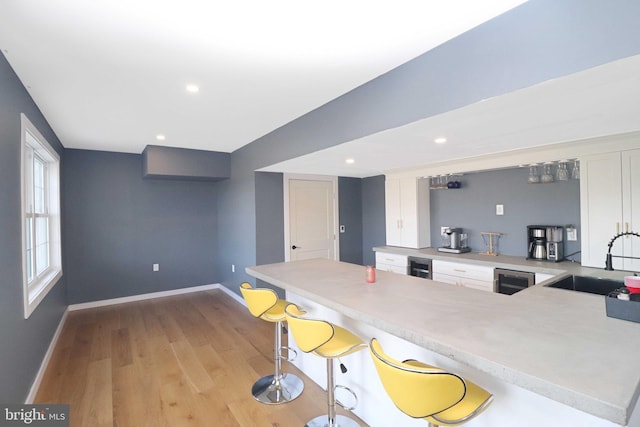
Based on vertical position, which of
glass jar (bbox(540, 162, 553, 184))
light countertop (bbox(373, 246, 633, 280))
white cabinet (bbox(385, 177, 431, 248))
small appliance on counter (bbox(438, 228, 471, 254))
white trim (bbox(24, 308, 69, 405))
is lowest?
white trim (bbox(24, 308, 69, 405))

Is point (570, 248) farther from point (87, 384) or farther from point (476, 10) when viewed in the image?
point (87, 384)

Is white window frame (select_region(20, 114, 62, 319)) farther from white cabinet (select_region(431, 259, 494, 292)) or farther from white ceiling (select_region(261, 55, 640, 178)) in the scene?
white cabinet (select_region(431, 259, 494, 292))

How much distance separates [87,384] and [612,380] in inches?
137

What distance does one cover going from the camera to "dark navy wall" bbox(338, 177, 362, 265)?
5.43 meters

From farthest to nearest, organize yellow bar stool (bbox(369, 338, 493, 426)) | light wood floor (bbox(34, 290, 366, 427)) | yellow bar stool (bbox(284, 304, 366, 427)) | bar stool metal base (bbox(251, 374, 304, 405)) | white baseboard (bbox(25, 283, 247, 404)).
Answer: white baseboard (bbox(25, 283, 247, 404))
bar stool metal base (bbox(251, 374, 304, 405))
light wood floor (bbox(34, 290, 366, 427))
yellow bar stool (bbox(284, 304, 366, 427))
yellow bar stool (bbox(369, 338, 493, 426))

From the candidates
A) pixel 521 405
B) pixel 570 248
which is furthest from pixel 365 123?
pixel 570 248

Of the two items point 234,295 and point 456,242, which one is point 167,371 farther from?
point 456,242

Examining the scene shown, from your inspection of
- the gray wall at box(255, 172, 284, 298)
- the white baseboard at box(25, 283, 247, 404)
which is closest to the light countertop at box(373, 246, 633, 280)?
the gray wall at box(255, 172, 284, 298)

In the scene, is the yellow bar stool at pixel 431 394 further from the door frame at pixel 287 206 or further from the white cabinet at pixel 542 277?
the door frame at pixel 287 206

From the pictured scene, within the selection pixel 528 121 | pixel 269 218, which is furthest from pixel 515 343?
pixel 269 218

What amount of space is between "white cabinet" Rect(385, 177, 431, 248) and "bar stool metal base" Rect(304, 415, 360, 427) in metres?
2.74

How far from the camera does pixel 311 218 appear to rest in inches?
195

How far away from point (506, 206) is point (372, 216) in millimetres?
2275

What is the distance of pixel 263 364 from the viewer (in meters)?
2.92
